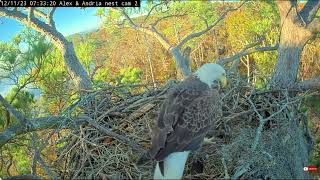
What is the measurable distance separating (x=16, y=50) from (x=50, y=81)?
1.10 meters

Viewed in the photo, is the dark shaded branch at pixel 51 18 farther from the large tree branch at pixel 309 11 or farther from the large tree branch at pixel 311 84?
the large tree branch at pixel 311 84

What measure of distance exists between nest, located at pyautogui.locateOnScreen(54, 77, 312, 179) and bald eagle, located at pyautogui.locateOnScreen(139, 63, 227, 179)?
346 millimetres

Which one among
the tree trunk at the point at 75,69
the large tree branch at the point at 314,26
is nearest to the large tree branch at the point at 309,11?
the large tree branch at the point at 314,26

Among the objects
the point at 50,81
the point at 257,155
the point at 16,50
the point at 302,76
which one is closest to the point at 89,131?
the point at 257,155

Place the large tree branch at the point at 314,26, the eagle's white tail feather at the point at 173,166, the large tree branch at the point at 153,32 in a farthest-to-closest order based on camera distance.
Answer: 1. the large tree branch at the point at 153,32
2. the large tree branch at the point at 314,26
3. the eagle's white tail feather at the point at 173,166

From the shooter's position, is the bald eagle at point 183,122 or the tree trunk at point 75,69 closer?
the bald eagle at point 183,122

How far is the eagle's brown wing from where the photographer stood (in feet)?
10.3

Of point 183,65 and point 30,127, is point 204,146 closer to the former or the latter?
point 30,127

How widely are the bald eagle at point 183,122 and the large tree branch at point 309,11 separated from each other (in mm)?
2958

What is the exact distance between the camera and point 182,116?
3295 mm

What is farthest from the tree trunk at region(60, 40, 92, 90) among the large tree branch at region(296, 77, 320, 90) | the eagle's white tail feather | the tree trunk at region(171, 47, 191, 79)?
the eagle's white tail feather

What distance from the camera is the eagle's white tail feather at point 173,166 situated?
3.05 meters

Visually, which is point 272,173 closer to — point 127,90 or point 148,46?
point 127,90

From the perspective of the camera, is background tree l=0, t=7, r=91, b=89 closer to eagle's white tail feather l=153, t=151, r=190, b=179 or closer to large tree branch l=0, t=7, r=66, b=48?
large tree branch l=0, t=7, r=66, b=48
